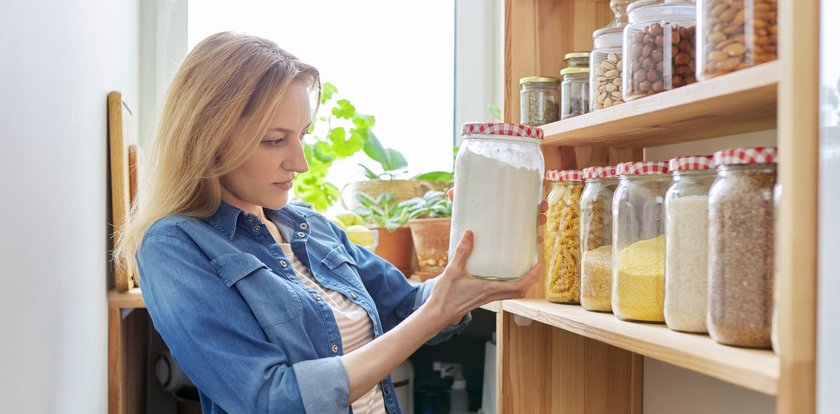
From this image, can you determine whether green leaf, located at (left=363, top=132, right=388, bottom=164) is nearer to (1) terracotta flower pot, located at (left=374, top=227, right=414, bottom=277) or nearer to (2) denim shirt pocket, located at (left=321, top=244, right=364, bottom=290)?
(1) terracotta flower pot, located at (left=374, top=227, right=414, bottom=277)

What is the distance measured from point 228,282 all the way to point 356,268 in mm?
360

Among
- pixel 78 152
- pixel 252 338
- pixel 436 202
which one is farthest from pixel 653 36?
pixel 436 202

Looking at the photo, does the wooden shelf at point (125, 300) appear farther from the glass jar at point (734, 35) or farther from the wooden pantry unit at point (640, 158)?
the glass jar at point (734, 35)

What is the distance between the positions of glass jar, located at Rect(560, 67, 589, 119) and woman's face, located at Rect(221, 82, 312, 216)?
40cm

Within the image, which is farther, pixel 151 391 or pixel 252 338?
pixel 151 391

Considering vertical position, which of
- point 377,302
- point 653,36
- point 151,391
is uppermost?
point 653,36

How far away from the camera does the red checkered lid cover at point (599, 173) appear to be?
1018mm

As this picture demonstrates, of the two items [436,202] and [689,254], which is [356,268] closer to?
[436,202]

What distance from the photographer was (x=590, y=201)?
42.3 inches

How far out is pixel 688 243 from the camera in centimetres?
85

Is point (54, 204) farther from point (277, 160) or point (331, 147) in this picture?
point (331, 147)

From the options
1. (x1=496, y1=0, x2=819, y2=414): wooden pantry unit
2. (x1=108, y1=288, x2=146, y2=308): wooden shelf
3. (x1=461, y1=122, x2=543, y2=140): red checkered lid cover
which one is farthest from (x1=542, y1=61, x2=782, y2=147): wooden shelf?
(x1=108, y1=288, x2=146, y2=308): wooden shelf

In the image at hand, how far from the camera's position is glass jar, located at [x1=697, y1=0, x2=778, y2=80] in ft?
2.38

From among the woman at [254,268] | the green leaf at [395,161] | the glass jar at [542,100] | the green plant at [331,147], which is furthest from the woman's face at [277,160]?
the green leaf at [395,161]
